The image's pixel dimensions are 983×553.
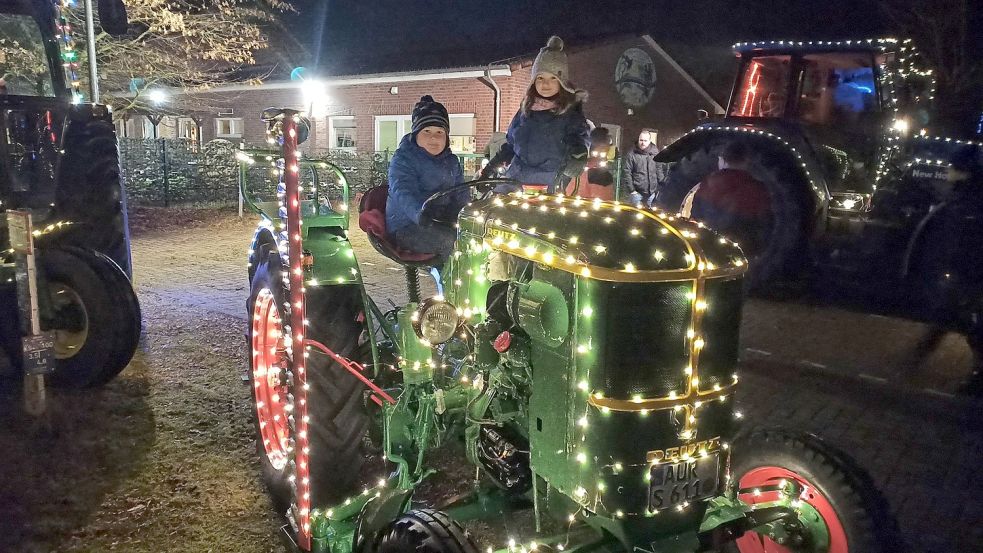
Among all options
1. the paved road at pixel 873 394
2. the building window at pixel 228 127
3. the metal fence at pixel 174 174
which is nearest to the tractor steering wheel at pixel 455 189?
the paved road at pixel 873 394

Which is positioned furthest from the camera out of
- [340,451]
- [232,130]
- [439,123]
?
[232,130]

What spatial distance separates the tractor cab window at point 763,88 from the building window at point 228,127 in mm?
18054

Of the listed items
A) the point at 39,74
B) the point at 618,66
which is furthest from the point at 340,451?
the point at 618,66

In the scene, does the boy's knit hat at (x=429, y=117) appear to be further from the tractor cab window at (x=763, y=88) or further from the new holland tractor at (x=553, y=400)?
the tractor cab window at (x=763, y=88)

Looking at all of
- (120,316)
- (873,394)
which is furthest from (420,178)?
(873,394)

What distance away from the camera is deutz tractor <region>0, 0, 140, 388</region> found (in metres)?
4.91

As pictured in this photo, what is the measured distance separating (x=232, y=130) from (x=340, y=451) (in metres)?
21.6

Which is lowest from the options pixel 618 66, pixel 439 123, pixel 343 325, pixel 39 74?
Answer: pixel 343 325

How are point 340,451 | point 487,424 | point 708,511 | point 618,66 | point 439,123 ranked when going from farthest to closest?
point 618,66, point 439,123, point 340,451, point 487,424, point 708,511

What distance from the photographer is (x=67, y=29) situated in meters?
5.75

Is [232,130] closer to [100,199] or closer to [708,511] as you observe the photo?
[100,199]

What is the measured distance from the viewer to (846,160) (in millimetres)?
7133

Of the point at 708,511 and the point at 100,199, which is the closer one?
the point at 708,511

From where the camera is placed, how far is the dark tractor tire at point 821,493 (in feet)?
8.61
